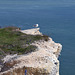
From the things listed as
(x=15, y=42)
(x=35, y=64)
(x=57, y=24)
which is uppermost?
(x=35, y=64)

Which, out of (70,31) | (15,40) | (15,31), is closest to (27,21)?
(70,31)

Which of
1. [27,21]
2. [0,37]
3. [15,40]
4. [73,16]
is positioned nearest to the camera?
[15,40]

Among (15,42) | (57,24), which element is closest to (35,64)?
(15,42)

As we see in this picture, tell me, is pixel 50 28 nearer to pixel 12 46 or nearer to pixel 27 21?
pixel 27 21

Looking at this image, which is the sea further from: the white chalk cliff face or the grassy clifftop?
the white chalk cliff face

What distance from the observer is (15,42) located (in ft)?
83.0

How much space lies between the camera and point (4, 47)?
24062 mm

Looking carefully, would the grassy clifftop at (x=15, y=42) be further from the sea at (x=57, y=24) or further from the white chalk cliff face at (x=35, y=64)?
the sea at (x=57, y=24)

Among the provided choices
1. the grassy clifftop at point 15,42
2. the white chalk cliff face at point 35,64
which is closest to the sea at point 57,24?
the grassy clifftop at point 15,42

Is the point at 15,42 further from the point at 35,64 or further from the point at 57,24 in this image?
the point at 57,24

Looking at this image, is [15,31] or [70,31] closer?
[15,31]

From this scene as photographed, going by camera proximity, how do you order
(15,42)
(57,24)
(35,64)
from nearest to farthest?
(35,64), (15,42), (57,24)

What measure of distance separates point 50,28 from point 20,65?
3835 cm

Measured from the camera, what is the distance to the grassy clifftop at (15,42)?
22.7m
